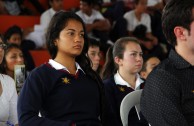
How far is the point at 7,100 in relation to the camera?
2695mm

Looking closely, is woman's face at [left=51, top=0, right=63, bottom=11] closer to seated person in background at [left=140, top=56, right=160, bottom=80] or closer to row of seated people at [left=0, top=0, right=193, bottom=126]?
seated person in background at [left=140, top=56, right=160, bottom=80]

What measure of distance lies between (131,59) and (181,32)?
1.38 m

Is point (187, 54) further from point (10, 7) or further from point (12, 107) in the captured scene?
point (10, 7)

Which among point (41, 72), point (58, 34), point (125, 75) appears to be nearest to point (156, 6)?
point (125, 75)

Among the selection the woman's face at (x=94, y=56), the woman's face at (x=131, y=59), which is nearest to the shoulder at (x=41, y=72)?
the woman's face at (x=131, y=59)

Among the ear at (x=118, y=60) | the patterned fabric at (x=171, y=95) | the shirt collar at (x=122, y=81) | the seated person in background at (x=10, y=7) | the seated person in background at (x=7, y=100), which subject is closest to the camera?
the patterned fabric at (x=171, y=95)

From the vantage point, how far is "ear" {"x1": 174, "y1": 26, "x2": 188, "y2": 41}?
183 centimetres

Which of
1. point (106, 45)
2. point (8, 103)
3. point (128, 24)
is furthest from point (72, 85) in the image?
point (128, 24)

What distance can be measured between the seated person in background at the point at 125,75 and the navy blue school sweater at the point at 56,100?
644mm

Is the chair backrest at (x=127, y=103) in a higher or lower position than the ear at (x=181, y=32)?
lower

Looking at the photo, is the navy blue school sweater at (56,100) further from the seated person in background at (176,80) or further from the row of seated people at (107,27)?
the row of seated people at (107,27)

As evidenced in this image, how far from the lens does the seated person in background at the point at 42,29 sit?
5.49 meters

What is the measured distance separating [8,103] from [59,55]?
0.61 meters

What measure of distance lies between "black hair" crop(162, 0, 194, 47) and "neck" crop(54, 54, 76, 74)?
0.62 m
